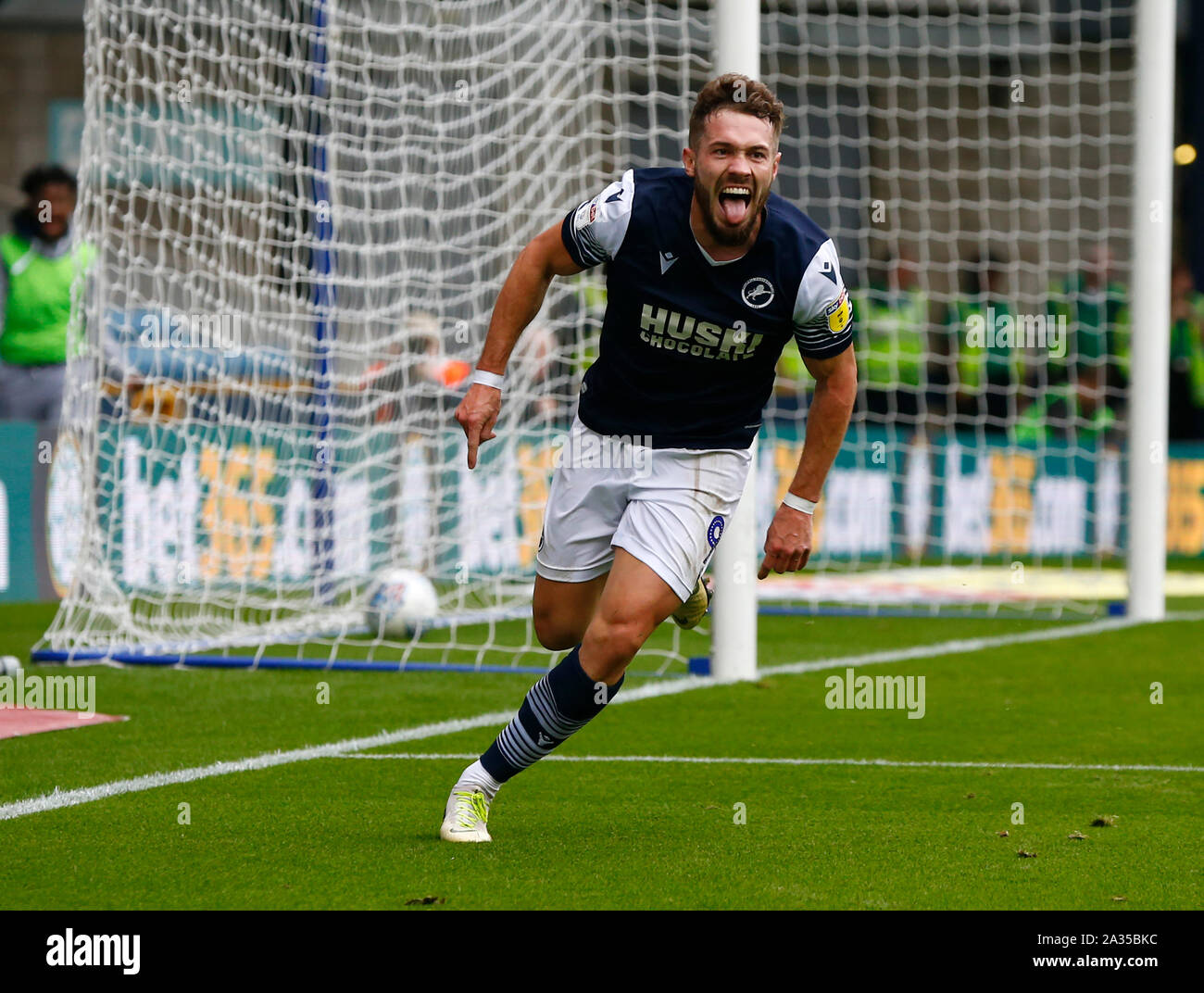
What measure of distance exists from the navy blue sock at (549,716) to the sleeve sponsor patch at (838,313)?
3.51 ft

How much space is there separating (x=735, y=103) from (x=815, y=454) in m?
0.95

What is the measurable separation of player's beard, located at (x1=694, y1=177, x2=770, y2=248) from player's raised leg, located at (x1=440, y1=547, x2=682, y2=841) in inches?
33.6

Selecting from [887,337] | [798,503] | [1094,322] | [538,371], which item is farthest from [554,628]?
[1094,322]

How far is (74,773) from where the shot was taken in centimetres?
597

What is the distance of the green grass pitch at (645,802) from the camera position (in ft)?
14.5

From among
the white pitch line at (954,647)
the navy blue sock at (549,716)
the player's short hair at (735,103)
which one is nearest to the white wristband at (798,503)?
the navy blue sock at (549,716)

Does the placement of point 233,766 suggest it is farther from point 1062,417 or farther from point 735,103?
point 1062,417

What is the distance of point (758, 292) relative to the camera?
5.00 metres

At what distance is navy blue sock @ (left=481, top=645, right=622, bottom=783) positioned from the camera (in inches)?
194

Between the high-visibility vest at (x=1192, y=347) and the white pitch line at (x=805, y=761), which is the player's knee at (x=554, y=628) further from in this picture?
the high-visibility vest at (x=1192, y=347)
